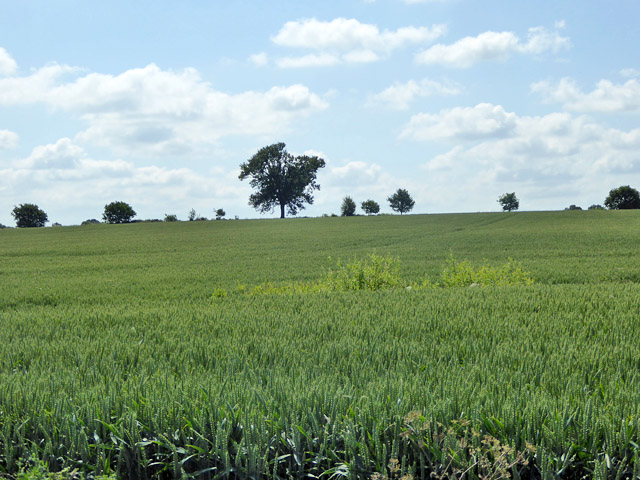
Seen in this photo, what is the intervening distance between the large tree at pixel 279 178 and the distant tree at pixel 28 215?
4261 centimetres

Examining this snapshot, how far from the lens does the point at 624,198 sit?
106 metres

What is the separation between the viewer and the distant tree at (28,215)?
317 feet

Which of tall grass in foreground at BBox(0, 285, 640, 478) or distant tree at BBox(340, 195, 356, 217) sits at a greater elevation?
distant tree at BBox(340, 195, 356, 217)

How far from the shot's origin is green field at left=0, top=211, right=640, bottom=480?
2.81 meters

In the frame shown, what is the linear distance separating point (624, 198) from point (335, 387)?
397 feet

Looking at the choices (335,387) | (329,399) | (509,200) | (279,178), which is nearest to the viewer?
(329,399)

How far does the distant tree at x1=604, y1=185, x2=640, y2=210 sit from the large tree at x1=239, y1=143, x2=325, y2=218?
65.7 meters

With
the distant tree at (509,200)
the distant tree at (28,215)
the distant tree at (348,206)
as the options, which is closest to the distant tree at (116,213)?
the distant tree at (28,215)

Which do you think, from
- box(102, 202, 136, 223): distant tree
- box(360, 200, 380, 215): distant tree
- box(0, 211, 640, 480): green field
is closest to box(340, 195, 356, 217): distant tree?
box(360, 200, 380, 215): distant tree

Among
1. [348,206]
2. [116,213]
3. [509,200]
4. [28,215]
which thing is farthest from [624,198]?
[28,215]

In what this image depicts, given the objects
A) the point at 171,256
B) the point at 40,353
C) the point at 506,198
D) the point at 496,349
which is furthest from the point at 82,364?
the point at 506,198

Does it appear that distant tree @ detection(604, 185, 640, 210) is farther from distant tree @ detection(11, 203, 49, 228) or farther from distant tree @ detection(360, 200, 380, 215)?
distant tree @ detection(11, 203, 49, 228)

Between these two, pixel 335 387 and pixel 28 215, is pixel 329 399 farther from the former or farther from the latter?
pixel 28 215

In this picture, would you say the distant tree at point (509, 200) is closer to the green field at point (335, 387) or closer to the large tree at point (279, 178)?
the large tree at point (279, 178)
